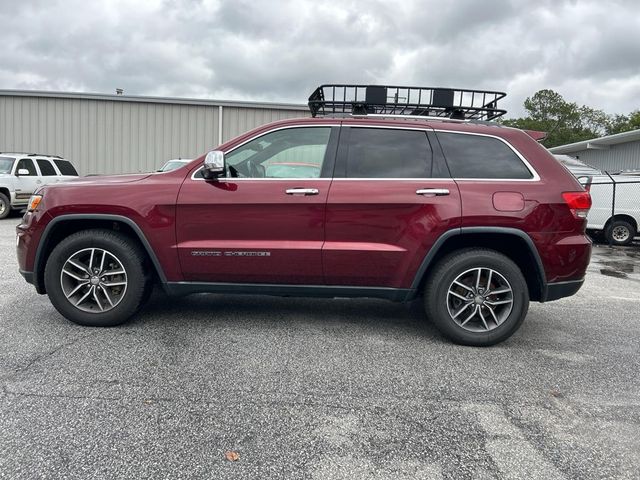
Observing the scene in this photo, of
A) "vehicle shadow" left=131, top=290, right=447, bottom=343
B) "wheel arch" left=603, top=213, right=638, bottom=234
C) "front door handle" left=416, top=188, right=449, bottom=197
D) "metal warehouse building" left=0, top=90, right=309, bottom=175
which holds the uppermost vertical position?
"metal warehouse building" left=0, top=90, right=309, bottom=175

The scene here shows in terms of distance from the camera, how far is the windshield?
13.2 metres

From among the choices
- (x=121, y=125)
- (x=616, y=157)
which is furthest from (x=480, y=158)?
(x=616, y=157)

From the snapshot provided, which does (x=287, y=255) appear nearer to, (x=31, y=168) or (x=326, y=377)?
(x=326, y=377)

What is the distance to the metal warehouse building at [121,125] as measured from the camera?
1869cm

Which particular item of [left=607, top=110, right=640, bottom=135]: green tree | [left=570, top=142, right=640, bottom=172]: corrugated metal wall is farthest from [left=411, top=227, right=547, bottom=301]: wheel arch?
[left=607, top=110, right=640, bottom=135]: green tree

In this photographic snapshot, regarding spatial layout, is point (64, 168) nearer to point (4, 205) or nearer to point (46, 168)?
point (46, 168)

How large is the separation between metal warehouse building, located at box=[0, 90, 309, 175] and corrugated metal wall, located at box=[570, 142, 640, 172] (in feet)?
56.1

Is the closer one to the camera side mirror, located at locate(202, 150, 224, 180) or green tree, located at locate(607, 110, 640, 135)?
side mirror, located at locate(202, 150, 224, 180)

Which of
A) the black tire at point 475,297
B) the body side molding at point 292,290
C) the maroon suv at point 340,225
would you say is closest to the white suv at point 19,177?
the maroon suv at point 340,225

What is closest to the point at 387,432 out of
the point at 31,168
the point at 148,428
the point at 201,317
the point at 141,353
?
the point at 148,428

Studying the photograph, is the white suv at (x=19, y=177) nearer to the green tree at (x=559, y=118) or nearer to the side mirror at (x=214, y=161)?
the side mirror at (x=214, y=161)

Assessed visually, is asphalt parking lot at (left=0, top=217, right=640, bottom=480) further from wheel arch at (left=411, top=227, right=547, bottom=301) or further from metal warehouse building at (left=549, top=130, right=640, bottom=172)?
metal warehouse building at (left=549, top=130, right=640, bottom=172)

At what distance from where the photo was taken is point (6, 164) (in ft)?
43.5

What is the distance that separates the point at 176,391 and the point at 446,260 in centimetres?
223
